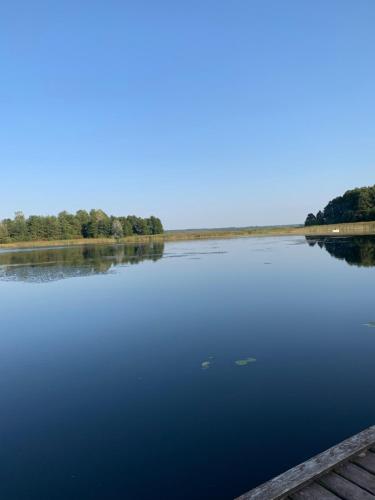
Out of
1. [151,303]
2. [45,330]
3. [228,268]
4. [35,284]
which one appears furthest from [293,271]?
[35,284]

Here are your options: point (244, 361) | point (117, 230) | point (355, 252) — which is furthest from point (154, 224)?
point (244, 361)

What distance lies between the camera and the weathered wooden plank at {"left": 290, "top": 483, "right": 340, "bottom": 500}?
284 centimetres

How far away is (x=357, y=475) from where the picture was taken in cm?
307

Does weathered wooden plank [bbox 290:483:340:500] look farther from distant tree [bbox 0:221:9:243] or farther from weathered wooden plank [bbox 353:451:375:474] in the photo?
distant tree [bbox 0:221:9:243]

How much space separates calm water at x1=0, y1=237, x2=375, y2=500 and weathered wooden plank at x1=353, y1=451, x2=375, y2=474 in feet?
2.82

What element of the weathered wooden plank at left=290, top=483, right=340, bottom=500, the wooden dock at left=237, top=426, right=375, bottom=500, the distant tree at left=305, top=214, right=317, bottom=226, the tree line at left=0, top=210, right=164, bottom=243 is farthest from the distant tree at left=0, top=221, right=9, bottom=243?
the weathered wooden plank at left=290, top=483, right=340, bottom=500

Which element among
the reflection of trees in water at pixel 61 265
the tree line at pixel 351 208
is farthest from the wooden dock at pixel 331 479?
the tree line at pixel 351 208

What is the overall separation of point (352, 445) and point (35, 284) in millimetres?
20053

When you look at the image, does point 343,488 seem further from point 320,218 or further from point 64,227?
point 320,218

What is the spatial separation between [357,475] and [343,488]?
9.5 inches

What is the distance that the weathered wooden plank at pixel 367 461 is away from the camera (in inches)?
124

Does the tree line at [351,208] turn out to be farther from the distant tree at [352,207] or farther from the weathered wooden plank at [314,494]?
the weathered wooden plank at [314,494]

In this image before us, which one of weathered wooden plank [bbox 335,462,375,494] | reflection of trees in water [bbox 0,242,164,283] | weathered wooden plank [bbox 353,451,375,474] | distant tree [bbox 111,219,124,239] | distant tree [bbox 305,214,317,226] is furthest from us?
distant tree [bbox 305,214,317,226]

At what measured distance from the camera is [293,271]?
19688 millimetres
